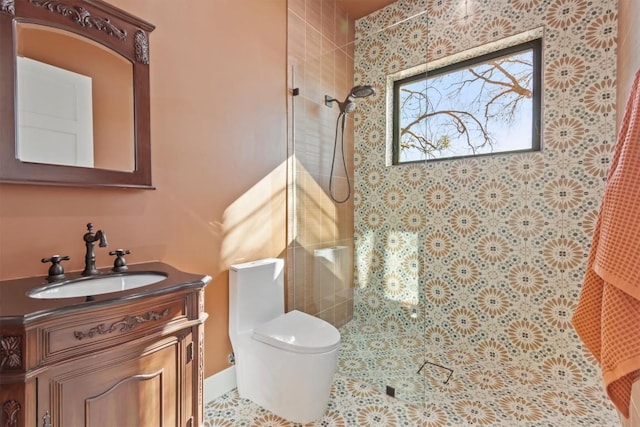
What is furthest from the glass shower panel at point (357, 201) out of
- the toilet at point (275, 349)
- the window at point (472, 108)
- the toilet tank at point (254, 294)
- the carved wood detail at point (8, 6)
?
the carved wood detail at point (8, 6)

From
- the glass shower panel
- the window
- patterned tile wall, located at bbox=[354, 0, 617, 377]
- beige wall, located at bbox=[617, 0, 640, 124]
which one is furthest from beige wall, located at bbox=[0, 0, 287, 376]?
beige wall, located at bbox=[617, 0, 640, 124]

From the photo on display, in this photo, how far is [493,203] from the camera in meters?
2.12

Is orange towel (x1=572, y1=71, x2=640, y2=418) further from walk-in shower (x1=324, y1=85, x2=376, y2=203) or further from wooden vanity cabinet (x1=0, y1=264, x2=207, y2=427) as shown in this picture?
walk-in shower (x1=324, y1=85, x2=376, y2=203)

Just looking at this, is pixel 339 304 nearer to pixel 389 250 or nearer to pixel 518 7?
pixel 389 250

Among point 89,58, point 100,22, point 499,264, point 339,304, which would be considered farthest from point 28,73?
point 499,264

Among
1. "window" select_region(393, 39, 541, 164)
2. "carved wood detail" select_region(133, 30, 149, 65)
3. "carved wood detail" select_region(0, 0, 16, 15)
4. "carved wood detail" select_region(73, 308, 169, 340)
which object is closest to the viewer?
"carved wood detail" select_region(73, 308, 169, 340)

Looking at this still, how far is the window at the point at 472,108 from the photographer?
2061mm

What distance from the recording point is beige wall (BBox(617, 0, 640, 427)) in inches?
48.6

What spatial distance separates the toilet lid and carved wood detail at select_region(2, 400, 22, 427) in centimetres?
100

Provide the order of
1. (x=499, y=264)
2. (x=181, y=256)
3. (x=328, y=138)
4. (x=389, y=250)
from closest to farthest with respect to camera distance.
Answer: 1. (x=181, y=256)
2. (x=499, y=264)
3. (x=389, y=250)
4. (x=328, y=138)

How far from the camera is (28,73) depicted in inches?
43.8

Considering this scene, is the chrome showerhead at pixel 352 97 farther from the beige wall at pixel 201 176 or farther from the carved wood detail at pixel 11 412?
the carved wood detail at pixel 11 412

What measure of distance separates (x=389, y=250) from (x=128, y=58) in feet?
6.45

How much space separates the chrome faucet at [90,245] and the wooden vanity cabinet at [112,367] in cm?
38
